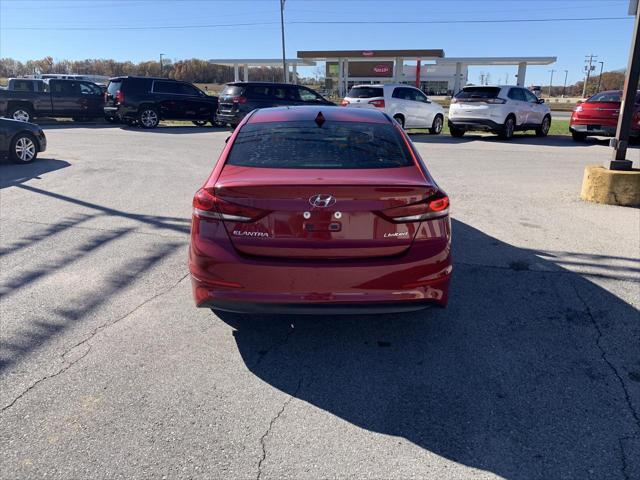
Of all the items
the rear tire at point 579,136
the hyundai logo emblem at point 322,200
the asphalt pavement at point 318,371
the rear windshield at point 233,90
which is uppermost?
the rear windshield at point 233,90

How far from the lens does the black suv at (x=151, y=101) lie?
65.5 feet

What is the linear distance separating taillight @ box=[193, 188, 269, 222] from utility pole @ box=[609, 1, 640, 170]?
21.7ft

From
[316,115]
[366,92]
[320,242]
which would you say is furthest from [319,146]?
[366,92]

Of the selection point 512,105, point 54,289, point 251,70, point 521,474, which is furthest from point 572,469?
point 251,70

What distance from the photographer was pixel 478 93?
16984 millimetres

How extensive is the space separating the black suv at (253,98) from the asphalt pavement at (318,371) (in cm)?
1342

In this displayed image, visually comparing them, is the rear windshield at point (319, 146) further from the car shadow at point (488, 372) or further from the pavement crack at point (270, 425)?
the pavement crack at point (270, 425)

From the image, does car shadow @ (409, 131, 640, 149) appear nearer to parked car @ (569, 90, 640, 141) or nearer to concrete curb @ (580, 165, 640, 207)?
parked car @ (569, 90, 640, 141)

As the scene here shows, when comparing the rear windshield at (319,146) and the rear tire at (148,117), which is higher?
the rear windshield at (319,146)

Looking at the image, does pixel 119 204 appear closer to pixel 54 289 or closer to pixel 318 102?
pixel 54 289

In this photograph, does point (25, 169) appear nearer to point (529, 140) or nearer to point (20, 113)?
point (20, 113)

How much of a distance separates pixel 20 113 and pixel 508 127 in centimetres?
1804

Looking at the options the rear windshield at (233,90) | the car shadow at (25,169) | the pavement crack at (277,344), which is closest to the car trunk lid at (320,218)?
the pavement crack at (277,344)

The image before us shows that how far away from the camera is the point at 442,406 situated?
3.07m
